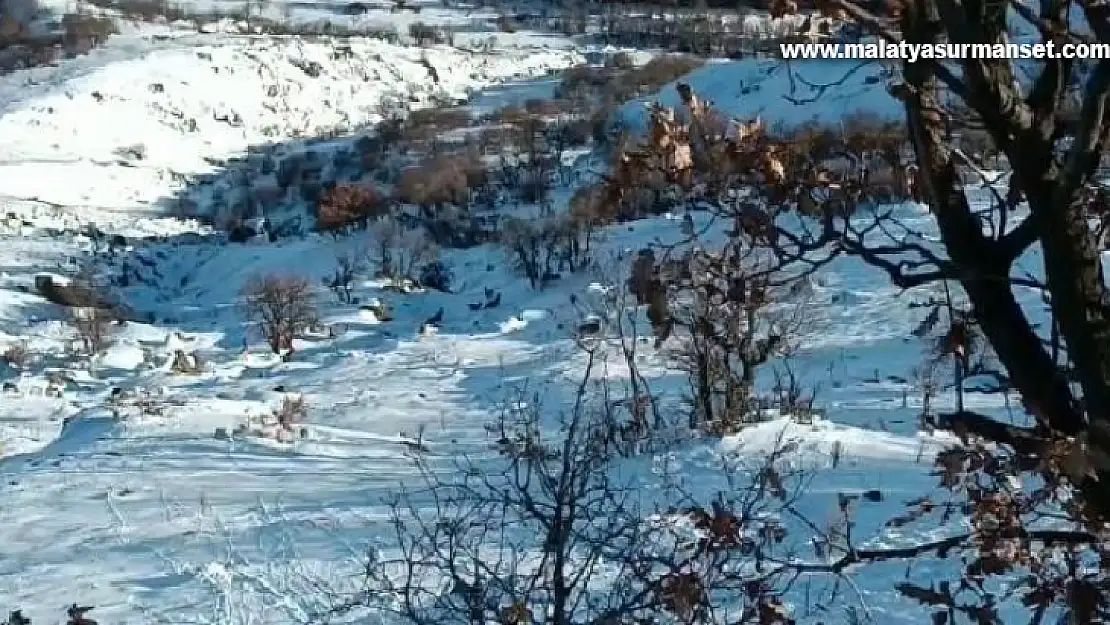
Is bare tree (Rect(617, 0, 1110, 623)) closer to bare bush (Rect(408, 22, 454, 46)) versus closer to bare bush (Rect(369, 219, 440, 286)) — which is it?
bare bush (Rect(369, 219, 440, 286))

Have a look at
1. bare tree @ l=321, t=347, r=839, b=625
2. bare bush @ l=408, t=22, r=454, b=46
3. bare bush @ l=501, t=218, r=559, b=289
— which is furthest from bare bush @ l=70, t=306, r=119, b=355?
bare bush @ l=408, t=22, r=454, b=46

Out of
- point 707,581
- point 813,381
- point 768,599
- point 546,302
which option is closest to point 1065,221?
point 768,599

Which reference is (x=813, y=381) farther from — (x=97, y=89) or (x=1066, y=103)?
(x=97, y=89)

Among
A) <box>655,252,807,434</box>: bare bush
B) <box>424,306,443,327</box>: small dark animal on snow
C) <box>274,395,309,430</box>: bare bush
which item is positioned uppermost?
<box>655,252,807,434</box>: bare bush

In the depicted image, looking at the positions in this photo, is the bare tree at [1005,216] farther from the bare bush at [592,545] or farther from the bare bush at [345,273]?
the bare bush at [345,273]

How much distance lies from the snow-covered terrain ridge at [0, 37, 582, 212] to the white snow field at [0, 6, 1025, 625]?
2.82 m

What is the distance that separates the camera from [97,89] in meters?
33.5

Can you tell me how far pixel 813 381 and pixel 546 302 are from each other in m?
5.09

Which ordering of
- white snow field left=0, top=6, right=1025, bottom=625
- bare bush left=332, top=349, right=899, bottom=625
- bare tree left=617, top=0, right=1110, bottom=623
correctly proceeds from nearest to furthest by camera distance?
bare tree left=617, top=0, right=1110, bottom=623, bare bush left=332, top=349, right=899, bottom=625, white snow field left=0, top=6, right=1025, bottom=625

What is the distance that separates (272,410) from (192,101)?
2902 centimetres

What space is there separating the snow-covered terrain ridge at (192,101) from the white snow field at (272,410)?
9.24 feet

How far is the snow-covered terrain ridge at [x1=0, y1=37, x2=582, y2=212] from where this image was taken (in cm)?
2914

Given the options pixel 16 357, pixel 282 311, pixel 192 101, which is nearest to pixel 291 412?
pixel 282 311

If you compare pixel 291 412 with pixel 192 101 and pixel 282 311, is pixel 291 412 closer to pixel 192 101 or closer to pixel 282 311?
pixel 282 311
